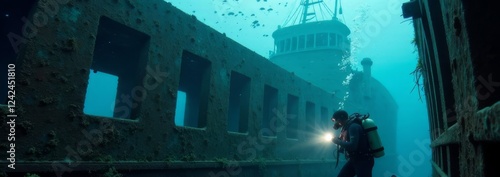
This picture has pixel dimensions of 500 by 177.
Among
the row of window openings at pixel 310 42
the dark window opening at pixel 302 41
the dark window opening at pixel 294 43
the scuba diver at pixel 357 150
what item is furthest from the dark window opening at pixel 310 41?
the scuba diver at pixel 357 150

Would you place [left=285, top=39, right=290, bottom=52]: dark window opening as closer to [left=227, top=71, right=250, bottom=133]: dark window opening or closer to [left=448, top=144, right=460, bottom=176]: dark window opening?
[left=227, top=71, right=250, bottom=133]: dark window opening

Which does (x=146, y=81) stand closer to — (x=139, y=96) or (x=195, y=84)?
(x=139, y=96)

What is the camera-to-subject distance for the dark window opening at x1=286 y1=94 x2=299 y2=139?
1354 cm

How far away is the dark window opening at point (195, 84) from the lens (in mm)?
8211

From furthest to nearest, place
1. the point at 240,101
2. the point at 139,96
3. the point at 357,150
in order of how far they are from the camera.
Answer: the point at 240,101 → the point at 139,96 → the point at 357,150

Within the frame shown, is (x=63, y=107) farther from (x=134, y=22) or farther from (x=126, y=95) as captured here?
(x=126, y=95)

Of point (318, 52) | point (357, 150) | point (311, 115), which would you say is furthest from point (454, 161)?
point (318, 52)

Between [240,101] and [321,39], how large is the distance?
2158 centimetres

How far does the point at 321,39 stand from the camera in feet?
98.4

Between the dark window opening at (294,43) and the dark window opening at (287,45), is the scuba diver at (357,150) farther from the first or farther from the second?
the dark window opening at (287,45)

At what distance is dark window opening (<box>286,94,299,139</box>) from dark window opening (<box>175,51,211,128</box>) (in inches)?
166

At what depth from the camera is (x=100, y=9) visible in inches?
224

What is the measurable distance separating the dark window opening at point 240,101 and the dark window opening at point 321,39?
17827mm

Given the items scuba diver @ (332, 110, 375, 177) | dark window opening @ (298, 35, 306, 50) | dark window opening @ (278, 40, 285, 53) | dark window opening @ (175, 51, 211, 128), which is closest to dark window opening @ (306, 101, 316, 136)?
dark window opening @ (175, 51, 211, 128)
